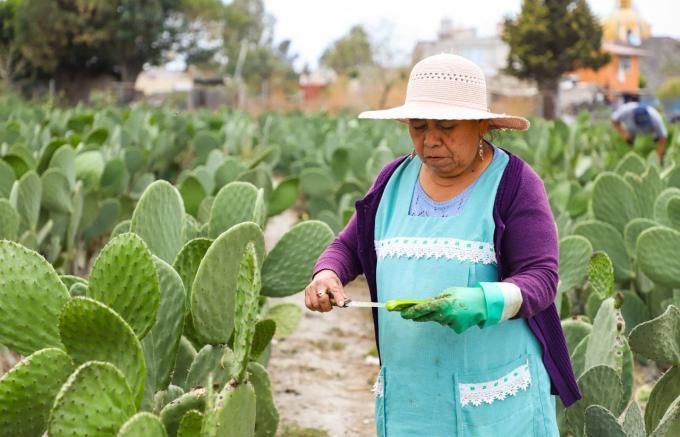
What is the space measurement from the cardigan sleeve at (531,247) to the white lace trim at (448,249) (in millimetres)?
37

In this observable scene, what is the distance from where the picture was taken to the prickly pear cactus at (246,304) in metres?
1.51

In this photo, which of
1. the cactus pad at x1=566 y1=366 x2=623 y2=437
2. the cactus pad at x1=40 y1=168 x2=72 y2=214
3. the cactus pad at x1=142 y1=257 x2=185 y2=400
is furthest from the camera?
the cactus pad at x1=40 y1=168 x2=72 y2=214

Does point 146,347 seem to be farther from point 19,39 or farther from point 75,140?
point 19,39

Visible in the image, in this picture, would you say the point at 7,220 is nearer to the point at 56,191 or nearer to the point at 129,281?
the point at 56,191

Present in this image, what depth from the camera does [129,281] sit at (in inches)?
68.7

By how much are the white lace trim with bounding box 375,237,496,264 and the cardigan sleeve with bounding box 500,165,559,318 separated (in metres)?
0.04

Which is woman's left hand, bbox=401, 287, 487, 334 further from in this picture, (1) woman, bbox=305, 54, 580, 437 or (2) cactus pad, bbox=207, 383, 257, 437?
(2) cactus pad, bbox=207, 383, 257, 437

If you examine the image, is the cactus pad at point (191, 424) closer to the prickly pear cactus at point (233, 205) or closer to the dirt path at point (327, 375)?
the prickly pear cactus at point (233, 205)

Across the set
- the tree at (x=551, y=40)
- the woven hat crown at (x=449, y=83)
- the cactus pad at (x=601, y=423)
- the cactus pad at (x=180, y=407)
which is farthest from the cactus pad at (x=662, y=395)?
the tree at (x=551, y=40)

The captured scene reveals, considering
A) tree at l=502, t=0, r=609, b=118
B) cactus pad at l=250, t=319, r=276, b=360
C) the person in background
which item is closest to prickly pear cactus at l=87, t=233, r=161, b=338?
cactus pad at l=250, t=319, r=276, b=360

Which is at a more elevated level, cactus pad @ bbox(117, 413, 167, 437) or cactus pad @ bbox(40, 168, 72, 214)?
cactus pad @ bbox(117, 413, 167, 437)

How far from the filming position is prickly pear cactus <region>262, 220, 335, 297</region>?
261cm

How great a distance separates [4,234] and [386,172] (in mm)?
1475

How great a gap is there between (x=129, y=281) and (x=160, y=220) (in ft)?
1.98
